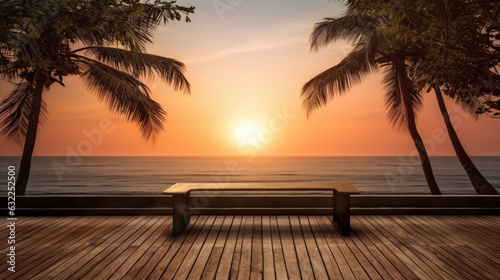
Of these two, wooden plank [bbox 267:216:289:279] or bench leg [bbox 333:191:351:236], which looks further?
bench leg [bbox 333:191:351:236]

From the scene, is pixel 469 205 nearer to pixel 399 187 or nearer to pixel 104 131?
pixel 104 131

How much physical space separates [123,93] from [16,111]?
7.99 ft

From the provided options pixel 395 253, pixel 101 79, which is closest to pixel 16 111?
pixel 101 79

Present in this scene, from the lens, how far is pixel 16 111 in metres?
9.38

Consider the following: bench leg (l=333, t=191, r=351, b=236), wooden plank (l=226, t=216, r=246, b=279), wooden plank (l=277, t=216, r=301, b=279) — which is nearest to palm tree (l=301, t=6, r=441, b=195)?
wooden plank (l=277, t=216, r=301, b=279)

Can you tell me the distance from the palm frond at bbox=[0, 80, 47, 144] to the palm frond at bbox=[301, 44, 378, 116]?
624 cm

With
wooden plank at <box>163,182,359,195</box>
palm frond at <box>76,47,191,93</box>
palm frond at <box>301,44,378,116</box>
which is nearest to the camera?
wooden plank at <box>163,182,359,195</box>

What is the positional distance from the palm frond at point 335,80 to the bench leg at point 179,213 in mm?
5985

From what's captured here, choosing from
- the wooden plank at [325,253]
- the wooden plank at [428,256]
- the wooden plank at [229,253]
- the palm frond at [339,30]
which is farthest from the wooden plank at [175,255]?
the palm frond at [339,30]

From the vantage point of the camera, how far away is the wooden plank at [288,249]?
12.3 ft

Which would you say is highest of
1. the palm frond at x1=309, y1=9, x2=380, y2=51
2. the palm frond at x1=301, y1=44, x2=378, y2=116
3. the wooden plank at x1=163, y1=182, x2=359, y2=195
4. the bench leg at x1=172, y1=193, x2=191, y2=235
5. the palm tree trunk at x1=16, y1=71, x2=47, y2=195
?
the palm frond at x1=309, y1=9, x2=380, y2=51

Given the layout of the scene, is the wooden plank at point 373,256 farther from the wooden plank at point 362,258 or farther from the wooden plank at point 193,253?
the wooden plank at point 193,253

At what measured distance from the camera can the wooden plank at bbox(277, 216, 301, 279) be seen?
3.76 meters

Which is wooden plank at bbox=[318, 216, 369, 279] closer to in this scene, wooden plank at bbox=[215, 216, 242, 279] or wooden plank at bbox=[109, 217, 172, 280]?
wooden plank at bbox=[215, 216, 242, 279]
